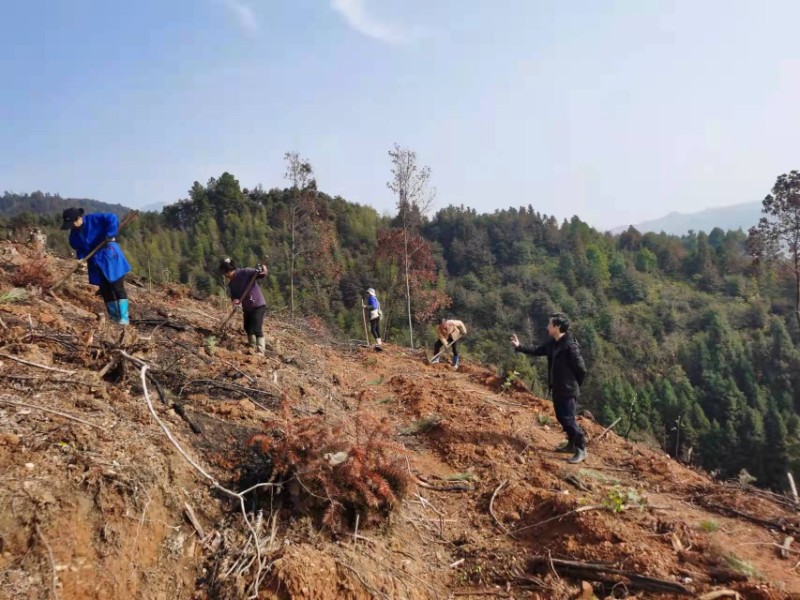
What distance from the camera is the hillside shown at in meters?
2.36

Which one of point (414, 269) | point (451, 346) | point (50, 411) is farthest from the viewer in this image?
point (414, 269)

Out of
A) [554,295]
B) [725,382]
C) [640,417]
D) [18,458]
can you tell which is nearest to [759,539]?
[18,458]

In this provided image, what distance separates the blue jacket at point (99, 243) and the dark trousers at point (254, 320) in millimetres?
1657

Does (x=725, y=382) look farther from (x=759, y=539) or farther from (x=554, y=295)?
(x=759, y=539)

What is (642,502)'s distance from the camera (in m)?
3.88

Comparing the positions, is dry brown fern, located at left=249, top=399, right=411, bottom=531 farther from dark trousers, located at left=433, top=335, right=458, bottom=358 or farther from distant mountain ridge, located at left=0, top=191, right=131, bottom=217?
distant mountain ridge, located at left=0, top=191, right=131, bottom=217

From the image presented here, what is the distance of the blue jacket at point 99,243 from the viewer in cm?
512

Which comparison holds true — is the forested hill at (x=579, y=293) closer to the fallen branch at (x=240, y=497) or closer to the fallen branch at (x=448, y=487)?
the fallen branch at (x=448, y=487)

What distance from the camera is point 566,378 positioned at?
5141mm

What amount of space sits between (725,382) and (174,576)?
180ft

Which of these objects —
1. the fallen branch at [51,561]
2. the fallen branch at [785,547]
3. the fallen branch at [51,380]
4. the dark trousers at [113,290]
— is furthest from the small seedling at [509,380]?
the fallen branch at [51,561]

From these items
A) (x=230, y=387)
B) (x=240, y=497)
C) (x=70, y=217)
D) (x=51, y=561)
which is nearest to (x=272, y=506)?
(x=240, y=497)

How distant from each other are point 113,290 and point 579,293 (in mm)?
68049

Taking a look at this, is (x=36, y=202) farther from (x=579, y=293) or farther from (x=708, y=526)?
(x=708, y=526)
